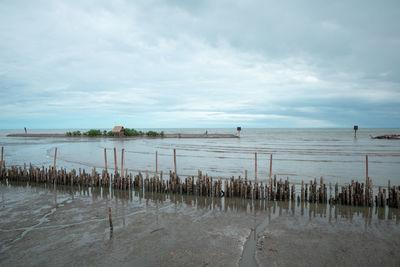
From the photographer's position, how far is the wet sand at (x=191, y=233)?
563 cm

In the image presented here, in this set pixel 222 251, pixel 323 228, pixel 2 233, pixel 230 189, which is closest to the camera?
pixel 222 251

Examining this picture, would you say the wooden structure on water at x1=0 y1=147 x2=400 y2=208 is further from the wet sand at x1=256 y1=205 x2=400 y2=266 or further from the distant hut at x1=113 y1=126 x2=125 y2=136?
the distant hut at x1=113 y1=126 x2=125 y2=136

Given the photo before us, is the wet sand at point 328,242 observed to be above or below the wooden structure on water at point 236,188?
below

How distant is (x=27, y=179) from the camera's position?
1330 centimetres

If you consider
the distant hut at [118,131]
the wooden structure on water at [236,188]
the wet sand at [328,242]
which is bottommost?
the wet sand at [328,242]

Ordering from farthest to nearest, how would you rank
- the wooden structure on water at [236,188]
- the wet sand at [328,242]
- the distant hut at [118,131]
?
the distant hut at [118,131] → the wooden structure on water at [236,188] → the wet sand at [328,242]

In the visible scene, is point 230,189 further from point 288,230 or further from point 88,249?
point 88,249

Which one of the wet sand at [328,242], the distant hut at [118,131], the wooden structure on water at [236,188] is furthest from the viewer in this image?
the distant hut at [118,131]

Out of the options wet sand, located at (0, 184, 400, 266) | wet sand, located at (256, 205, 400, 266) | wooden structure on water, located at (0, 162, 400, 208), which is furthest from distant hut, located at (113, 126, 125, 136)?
wet sand, located at (256, 205, 400, 266)

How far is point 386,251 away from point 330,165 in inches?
595

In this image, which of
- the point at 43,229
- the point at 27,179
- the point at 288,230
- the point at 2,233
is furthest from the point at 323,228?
the point at 27,179

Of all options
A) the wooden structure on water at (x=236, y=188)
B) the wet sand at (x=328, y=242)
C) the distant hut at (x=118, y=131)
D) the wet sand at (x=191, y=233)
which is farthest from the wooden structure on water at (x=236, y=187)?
the distant hut at (x=118, y=131)

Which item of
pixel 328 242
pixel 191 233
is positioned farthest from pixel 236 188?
pixel 328 242

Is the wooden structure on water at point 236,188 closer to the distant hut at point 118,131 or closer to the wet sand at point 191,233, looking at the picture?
the wet sand at point 191,233
